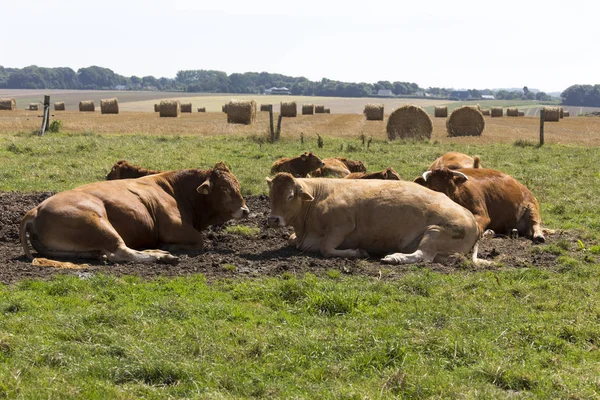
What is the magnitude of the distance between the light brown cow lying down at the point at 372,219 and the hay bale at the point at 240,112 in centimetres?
2649

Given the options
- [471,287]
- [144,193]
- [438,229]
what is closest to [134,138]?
[144,193]

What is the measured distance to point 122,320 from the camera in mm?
6770

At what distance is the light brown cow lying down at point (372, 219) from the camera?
9852 mm

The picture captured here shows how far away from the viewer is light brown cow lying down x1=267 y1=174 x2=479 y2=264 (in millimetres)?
9852

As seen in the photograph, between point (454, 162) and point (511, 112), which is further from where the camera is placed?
point (511, 112)

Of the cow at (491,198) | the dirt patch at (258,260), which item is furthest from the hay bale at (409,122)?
the dirt patch at (258,260)

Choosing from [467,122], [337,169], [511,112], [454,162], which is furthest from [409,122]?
[511,112]

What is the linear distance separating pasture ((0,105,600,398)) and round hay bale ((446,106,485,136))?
22.1m

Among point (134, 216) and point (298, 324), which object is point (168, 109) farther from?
point (298, 324)

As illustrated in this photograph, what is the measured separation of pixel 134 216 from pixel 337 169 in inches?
299

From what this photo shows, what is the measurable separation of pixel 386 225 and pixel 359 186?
0.73m

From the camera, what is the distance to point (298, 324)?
6922mm

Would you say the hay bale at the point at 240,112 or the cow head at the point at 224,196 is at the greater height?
the hay bale at the point at 240,112

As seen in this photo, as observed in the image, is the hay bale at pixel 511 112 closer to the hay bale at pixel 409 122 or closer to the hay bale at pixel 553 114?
the hay bale at pixel 553 114
